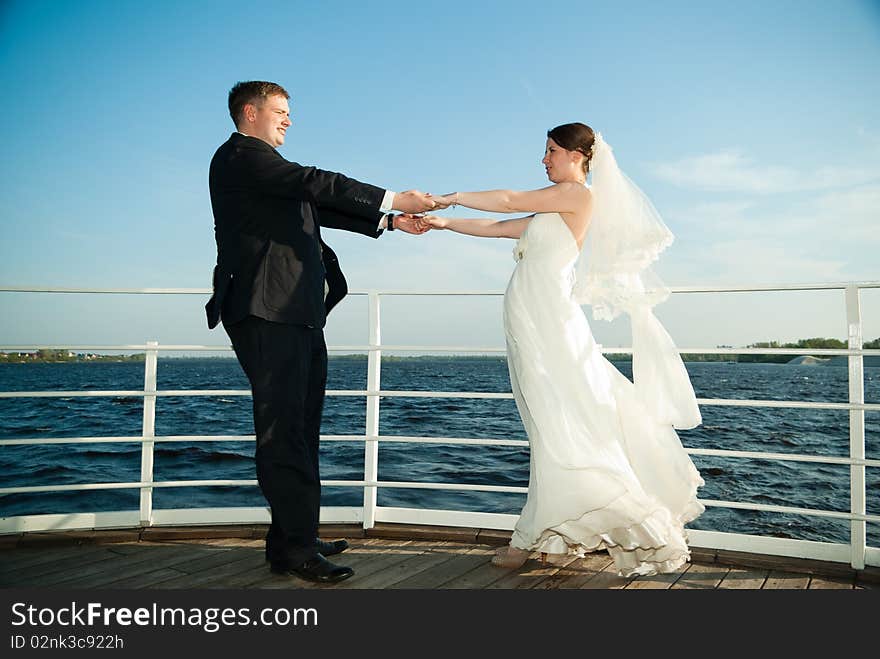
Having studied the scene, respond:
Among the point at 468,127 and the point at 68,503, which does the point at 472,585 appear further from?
the point at 68,503

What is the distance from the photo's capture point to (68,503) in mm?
14188

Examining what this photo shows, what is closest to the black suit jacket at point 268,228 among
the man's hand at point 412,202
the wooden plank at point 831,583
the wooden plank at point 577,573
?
the man's hand at point 412,202

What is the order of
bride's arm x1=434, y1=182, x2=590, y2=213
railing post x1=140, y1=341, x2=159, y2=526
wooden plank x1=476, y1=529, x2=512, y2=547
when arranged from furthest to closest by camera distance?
railing post x1=140, y1=341, x2=159, y2=526 → wooden plank x1=476, y1=529, x2=512, y2=547 → bride's arm x1=434, y1=182, x2=590, y2=213

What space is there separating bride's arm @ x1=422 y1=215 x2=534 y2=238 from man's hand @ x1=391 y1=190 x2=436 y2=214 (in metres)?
0.31

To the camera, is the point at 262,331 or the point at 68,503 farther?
the point at 68,503

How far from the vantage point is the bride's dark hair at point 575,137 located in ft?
8.30

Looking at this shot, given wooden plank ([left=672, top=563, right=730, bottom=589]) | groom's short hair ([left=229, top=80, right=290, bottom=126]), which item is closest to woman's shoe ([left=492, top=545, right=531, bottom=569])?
wooden plank ([left=672, top=563, right=730, bottom=589])

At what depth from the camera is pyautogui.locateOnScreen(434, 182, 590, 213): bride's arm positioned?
2.47 meters

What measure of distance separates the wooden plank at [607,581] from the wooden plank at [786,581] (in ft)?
1.70

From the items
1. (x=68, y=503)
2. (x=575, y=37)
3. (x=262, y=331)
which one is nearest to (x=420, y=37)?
(x=575, y=37)

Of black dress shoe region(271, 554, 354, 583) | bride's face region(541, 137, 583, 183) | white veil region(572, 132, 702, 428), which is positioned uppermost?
bride's face region(541, 137, 583, 183)

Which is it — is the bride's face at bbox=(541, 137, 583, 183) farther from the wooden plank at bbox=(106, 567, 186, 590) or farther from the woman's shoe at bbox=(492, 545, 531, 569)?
the wooden plank at bbox=(106, 567, 186, 590)

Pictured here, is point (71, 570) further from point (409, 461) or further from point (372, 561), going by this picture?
point (409, 461)

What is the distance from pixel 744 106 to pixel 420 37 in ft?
134
